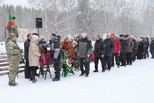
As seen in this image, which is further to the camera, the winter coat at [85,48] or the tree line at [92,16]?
the tree line at [92,16]

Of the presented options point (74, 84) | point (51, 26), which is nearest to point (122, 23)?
point (51, 26)

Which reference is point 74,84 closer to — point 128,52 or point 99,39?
point 99,39

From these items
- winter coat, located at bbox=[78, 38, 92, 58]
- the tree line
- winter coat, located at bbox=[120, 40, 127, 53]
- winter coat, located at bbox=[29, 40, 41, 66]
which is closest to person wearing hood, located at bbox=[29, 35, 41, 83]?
winter coat, located at bbox=[29, 40, 41, 66]

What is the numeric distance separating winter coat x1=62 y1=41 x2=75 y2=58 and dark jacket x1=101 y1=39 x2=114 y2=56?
1440 millimetres

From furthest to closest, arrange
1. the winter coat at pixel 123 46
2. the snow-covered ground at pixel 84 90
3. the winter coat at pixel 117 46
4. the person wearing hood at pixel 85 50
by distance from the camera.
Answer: the winter coat at pixel 123 46 < the winter coat at pixel 117 46 < the person wearing hood at pixel 85 50 < the snow-covered ground at pixel 84 90

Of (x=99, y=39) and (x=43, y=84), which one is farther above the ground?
(x=99, y=39)

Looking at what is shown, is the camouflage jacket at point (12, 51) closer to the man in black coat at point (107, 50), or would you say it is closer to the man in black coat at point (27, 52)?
the man in black coat at point (27, 52)

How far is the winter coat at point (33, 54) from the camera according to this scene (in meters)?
10.5

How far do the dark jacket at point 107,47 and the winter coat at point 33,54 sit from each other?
12.1ft

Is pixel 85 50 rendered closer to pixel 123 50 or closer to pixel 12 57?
pixel 12 57

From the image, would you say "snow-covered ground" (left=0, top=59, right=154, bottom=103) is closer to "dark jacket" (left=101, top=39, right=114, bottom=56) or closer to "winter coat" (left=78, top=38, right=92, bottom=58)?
"winter coat" (left=78, top=38, right=92, bottom=58)

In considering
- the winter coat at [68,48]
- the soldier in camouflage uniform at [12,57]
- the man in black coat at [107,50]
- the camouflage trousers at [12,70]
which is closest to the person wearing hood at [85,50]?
the winter coat at [68,48]

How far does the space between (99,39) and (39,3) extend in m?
25.3

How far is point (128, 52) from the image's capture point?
16281 mm
